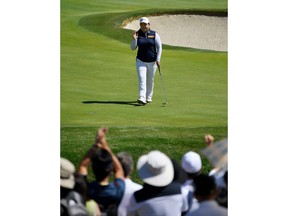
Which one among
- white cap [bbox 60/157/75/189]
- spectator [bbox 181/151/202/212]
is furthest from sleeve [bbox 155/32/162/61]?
white cap [bbox 60/157/75/189]

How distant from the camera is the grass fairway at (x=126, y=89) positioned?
8.96 metres

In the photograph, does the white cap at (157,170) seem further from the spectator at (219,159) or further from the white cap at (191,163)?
the spectator at (219,159)

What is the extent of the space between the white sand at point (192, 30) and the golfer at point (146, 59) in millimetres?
115

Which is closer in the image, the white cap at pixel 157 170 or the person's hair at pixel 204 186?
the person's hair at pixel 204 186

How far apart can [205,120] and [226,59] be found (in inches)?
30.3

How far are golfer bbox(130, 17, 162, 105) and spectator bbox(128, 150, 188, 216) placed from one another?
1896 millimetres

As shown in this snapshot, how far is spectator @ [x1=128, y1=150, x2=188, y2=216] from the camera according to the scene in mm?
7453

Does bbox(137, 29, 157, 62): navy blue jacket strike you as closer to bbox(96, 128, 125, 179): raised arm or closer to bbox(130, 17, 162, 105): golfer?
bbox(130, 17, 162, 105): golfer

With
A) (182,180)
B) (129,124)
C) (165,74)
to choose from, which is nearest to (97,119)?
(129,124)

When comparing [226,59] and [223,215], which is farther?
[226,59]

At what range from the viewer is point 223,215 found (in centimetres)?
789

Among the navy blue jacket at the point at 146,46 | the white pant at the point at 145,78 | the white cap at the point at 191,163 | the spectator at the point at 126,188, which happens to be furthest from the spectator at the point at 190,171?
the navy blue jacket at the point at 146,46
